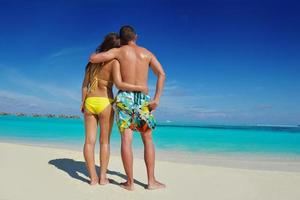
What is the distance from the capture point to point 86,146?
3951 millimetres

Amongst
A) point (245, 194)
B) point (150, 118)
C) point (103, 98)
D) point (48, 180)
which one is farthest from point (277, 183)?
point (48, 180)

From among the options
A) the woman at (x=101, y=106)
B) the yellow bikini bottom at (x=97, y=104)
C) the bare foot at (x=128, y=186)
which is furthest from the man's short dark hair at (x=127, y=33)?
the bare foot at (x=128, y=186)

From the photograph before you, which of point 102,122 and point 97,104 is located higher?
point 97,104

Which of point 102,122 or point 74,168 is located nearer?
point 102,122

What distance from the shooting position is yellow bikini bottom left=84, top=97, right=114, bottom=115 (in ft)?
12.7

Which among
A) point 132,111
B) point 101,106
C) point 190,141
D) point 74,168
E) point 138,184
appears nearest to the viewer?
point 132,111

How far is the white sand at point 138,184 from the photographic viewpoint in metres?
3.44

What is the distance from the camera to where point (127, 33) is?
12.6 feet

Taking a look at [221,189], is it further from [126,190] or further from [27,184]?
[27,184]

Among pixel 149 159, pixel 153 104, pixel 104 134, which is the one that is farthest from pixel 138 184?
pixel 153 104

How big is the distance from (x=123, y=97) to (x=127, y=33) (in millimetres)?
818

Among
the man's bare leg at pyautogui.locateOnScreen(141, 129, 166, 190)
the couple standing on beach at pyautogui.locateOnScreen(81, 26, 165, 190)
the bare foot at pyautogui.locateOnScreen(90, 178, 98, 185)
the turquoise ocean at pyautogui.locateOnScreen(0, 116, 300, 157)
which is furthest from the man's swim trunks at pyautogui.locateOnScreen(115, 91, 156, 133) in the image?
the turquoise ocean at pyautogui.locateOnScreen(0, 116, 300, 157)

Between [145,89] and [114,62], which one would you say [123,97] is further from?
[114,62]

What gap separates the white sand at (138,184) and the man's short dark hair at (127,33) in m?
1.85
